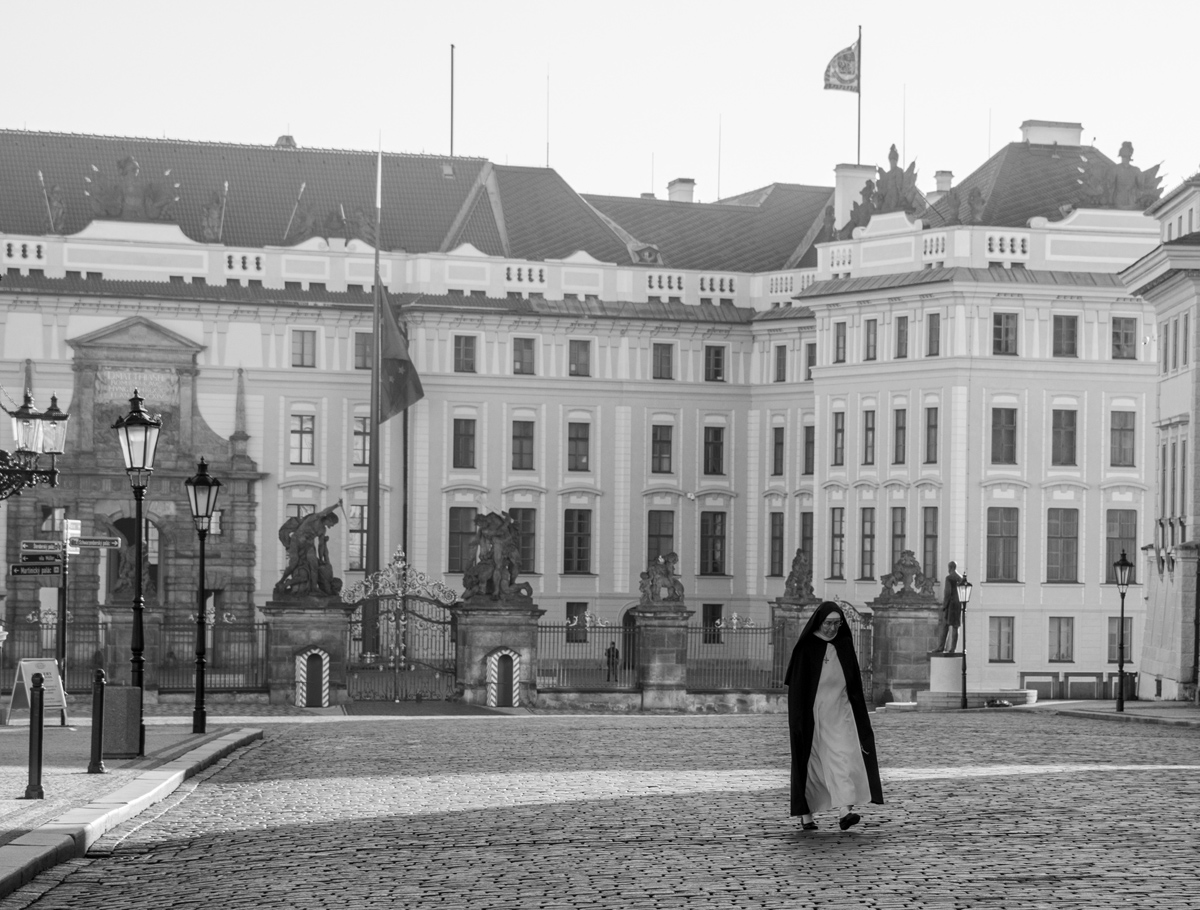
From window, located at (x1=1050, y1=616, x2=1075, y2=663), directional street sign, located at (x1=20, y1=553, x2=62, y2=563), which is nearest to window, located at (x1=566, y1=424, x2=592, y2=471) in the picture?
window, located at (x1=1050, y1=616, x2=1075, y2=663)

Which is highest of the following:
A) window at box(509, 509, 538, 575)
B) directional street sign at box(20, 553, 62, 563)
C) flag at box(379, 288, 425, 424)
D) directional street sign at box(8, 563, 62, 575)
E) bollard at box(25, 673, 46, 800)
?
flag at box(379, 288, 425, 424)

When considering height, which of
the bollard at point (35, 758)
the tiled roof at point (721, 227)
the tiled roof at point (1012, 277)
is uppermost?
the tiled roof at point (721, 227)

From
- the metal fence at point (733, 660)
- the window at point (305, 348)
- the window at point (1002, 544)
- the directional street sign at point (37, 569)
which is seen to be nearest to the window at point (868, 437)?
the window at point (1002, 544)

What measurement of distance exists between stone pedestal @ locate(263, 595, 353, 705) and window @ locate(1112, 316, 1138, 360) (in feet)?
92.7

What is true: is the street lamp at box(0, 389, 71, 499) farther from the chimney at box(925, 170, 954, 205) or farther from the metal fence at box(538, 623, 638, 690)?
the chimney at box(925, 170, 954, 205)

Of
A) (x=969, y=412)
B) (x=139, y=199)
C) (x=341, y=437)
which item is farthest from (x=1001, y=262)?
(x=139, y=199)

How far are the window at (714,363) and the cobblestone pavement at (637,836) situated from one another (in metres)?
47.6

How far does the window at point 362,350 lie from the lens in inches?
2781

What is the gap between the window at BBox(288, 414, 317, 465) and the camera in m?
70.4

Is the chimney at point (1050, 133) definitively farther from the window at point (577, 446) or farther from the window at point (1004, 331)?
the window at point (577, 446)

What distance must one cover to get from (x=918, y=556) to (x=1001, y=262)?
809 centimetres

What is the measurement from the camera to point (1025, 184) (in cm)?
6806

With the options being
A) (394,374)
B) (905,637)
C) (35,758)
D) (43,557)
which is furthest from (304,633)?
(35,758)

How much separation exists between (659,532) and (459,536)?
6126 mm
